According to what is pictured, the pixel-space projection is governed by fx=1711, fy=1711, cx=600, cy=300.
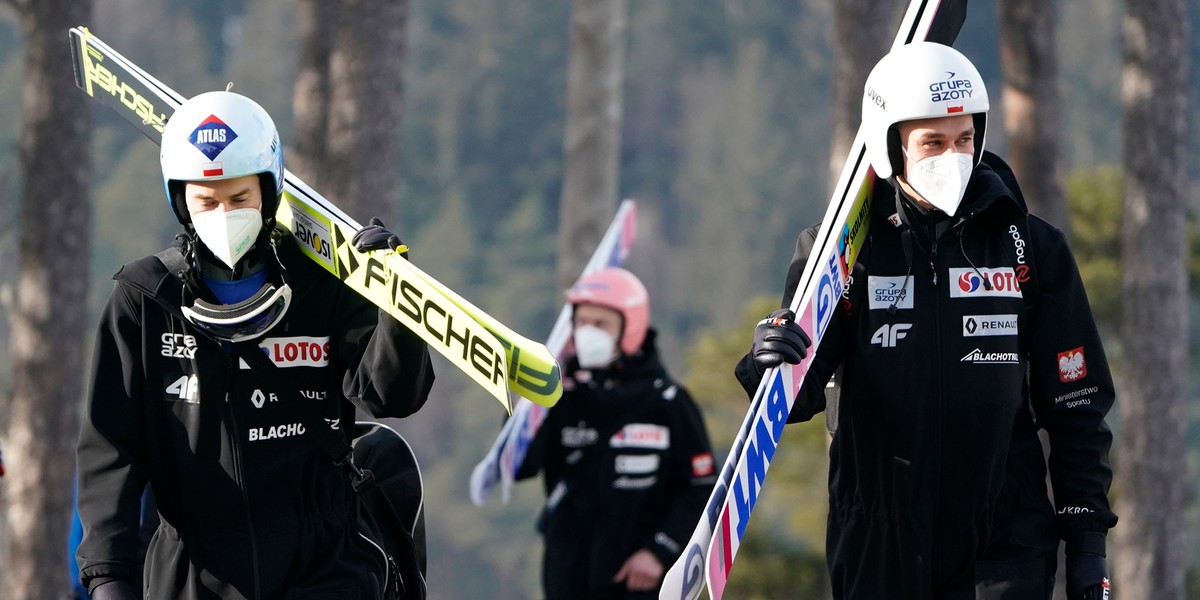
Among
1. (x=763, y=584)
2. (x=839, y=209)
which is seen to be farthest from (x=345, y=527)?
(x=763, y=584)

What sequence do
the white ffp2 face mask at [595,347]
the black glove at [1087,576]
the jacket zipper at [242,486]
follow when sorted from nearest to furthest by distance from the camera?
the jacket zipper at [242,486] < the black glove at [1087,576] < the white ffp2 face mask at [595,347]

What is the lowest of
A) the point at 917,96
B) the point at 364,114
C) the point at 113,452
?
the point at 113,452

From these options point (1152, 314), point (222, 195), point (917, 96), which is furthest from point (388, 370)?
point (1152, 314)

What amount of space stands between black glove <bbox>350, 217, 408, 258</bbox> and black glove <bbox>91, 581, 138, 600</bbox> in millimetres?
1100

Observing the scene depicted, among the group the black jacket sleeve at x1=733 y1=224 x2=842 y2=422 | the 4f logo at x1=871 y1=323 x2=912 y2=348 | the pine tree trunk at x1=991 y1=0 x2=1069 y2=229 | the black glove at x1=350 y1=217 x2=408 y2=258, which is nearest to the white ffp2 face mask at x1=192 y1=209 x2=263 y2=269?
the black glove at x1=350 y1=217 x2=408 y2=258

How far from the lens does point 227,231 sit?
4641 millimetres

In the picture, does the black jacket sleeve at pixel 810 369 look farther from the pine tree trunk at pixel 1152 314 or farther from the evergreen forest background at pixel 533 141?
the evergreen forest background at pixel 533 141

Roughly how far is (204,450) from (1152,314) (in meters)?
9.92

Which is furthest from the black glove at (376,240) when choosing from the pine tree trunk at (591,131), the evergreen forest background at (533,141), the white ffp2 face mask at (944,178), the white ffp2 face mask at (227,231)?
the evergreen forest background at (533,141)

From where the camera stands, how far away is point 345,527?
481 centimetres

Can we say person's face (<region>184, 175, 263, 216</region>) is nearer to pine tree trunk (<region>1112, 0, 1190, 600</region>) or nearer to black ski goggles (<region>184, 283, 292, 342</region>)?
black ski goggles (<region>184, 283, 292, 342</region>)

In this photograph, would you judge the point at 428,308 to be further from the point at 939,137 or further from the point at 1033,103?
the point at 1033,103

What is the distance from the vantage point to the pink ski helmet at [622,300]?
9.11 meters

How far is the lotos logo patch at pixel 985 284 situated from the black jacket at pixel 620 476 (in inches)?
155
